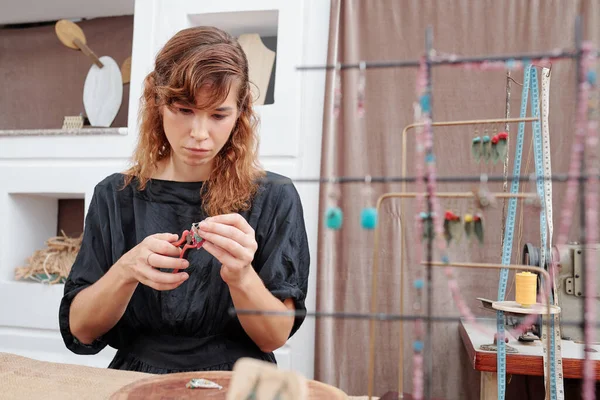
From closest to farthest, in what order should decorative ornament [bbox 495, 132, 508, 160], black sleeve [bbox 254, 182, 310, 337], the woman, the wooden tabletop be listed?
1. decorative ornament [bbox 495, 132, 508, 160]
2. the woman
3. black sleeve [bbox 254, 182, 310, 337]
4. the wooden tabletop

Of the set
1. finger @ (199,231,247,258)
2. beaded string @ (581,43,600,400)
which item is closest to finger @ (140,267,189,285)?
finger @ (199,231,247,258)

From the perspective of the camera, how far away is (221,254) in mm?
900

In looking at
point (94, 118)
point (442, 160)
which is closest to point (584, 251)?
point (442, 160)

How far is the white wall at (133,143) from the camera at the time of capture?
6.14 feet

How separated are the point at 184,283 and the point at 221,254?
288 millimetres

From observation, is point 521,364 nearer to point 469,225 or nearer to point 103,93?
point 469,225

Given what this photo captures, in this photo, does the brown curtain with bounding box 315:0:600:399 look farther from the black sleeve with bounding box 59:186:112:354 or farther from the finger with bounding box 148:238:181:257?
the finger with bounding box 148:238:181:257

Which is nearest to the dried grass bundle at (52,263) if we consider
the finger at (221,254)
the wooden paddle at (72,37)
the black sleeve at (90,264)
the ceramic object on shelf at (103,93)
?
the ceramic object on shelf at (103,93)

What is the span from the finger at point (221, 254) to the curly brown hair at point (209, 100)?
0.26 metres

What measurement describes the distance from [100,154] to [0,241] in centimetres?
52

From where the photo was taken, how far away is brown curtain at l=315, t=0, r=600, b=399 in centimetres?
175

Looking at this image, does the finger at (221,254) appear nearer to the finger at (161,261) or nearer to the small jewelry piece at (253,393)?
the finger at (161,261)

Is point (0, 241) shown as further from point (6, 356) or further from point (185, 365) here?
point (185, 365)

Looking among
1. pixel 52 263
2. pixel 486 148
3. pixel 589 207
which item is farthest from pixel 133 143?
pixel 589 207
